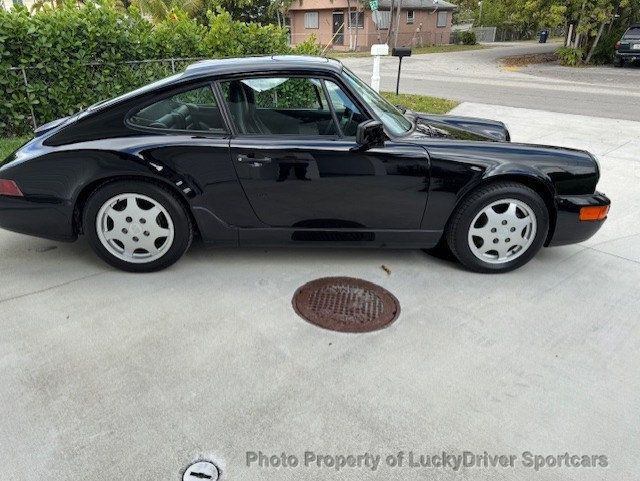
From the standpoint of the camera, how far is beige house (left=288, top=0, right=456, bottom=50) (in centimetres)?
3788

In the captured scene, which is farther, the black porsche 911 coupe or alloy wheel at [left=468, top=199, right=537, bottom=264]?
alloy wheel at [left=468, top=199, right=537, bottom=264]

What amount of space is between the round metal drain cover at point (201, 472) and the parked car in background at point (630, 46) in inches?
1002

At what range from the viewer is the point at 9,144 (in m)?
6.02

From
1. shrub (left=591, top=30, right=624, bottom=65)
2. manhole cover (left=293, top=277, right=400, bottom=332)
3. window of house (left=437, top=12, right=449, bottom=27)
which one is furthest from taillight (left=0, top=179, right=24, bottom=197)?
window of house (left=437, top=12, right=449, bottom=27)

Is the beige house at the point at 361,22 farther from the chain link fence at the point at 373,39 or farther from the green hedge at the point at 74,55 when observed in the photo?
the green hedge at the point at 74,55

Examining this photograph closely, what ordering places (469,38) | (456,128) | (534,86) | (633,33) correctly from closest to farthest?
(456,128) → (534,86) → (633,33) → (469,38)

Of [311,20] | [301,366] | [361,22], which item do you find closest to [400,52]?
[301,366]

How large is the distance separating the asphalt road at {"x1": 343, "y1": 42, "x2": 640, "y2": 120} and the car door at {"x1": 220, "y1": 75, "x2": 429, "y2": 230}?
361 inches

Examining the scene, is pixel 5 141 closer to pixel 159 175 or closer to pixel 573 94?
pixel 159 175

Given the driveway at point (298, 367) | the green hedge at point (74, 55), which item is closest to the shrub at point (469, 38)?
the green hedge at point (74, 55)

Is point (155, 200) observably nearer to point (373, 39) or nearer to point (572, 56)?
point (572, 56)

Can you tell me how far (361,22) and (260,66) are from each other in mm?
38271

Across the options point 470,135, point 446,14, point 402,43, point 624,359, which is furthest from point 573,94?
point 446,14

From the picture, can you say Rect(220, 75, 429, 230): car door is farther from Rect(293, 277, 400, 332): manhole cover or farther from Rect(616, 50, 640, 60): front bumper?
Rect(616, 50, 640, 60): front bumper
